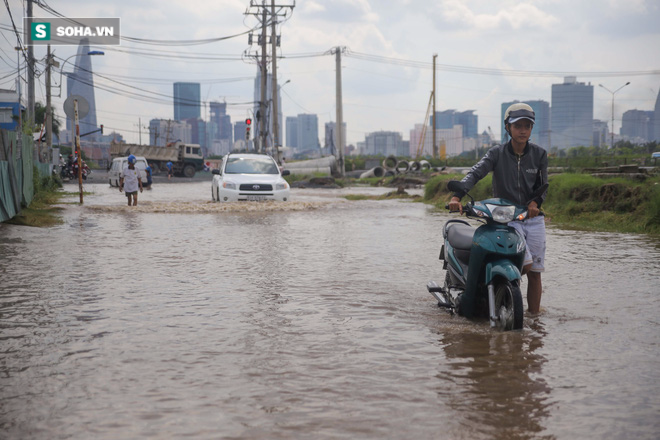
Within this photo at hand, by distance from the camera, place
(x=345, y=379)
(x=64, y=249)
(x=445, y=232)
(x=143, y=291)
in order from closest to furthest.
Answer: (x=345, y=379) → (x=445, y=232) → (x=143, y=291) → (x=64, y=249)

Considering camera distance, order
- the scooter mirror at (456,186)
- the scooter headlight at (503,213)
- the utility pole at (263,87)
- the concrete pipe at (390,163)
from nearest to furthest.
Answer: the scooter headlight at (503,213) → the scooter mirror at (456,186) → the utility pole at (263,87) → the concrete pipe at (390,163)

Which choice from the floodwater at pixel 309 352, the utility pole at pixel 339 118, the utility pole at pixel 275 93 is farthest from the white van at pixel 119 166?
the floodwater at pixel 309 352

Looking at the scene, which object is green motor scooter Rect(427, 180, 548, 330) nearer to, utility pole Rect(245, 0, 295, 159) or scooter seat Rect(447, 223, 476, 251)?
scooter seat Rect(447, 223, 476, 251)

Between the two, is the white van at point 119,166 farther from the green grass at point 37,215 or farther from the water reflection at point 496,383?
the water reflection at point 496,383

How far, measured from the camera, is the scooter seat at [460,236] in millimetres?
6405

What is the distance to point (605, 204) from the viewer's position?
16.6 m

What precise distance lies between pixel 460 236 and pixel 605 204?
11288mm

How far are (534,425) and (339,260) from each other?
6783 millimetres

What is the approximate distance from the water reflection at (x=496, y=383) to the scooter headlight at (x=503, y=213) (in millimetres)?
885

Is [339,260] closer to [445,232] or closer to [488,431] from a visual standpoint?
[445,232]

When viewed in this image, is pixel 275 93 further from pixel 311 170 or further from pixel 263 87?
pixel 311 170

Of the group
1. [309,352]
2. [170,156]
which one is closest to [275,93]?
[170,156]

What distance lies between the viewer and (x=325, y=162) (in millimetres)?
60500

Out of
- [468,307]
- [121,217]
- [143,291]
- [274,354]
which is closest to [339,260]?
[143,291]
